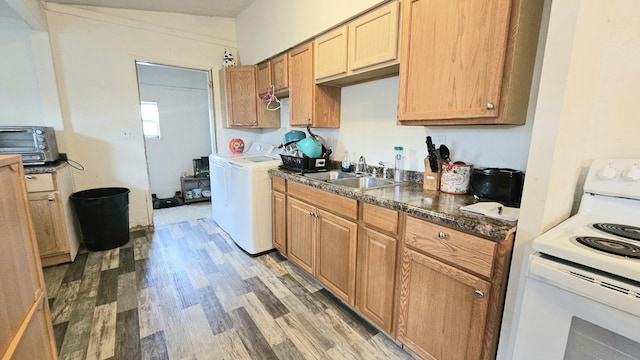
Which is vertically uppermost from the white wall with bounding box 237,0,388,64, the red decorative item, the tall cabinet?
the white wall with bounding box 237,0,388,64

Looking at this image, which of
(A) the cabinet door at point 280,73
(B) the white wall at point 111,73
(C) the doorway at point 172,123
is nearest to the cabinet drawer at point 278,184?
(A) the cabinet door at point 280,73

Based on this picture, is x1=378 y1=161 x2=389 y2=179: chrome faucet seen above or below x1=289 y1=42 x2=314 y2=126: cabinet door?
below

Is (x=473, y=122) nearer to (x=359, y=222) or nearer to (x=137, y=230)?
(x=359, y=222)

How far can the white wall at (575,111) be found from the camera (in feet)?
2.95

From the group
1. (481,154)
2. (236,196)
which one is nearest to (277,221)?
(236,196)

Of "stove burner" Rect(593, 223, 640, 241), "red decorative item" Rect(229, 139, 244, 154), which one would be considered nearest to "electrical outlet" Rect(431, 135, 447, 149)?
"stove burner" Rect(593, 223, 640, 241)

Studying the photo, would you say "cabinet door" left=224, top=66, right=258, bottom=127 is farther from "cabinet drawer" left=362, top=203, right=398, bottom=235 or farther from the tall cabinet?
the tall cabinet

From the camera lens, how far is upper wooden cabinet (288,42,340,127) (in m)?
2.37

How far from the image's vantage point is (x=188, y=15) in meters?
3.30

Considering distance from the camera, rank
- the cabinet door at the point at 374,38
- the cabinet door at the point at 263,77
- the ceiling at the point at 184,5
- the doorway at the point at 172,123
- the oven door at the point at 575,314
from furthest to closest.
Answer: the doorway at the point at 172,123 → the cabinet door at the point at 263,77 → the ceiling at the point at 184,5 → the cabinet door at the point at 374,38 → the oven door at the point at 575,314

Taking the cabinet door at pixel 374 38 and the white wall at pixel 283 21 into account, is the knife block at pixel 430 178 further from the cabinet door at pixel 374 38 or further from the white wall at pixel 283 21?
the white wall at pixel 283 21

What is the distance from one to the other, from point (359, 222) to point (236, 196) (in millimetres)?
1597

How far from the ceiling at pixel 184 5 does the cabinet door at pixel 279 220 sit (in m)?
2.29

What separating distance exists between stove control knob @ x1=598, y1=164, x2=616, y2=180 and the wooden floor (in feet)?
4.15
